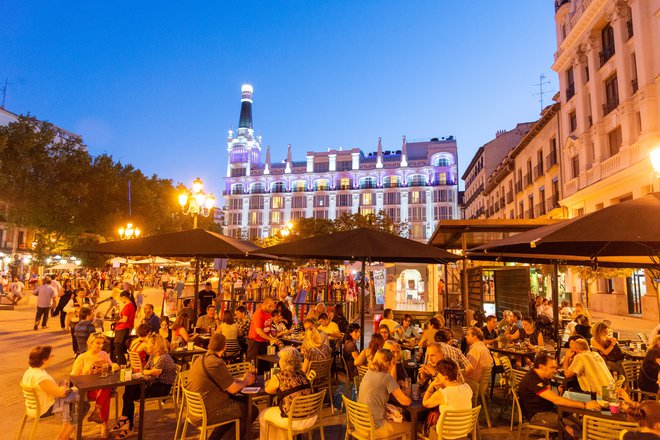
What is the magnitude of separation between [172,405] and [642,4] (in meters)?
23.2

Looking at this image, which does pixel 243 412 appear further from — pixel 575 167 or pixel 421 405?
pixel 575 167

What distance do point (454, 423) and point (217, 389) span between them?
2631 mm

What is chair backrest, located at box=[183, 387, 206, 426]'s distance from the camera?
489 centimetres

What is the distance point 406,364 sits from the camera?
7.14 m

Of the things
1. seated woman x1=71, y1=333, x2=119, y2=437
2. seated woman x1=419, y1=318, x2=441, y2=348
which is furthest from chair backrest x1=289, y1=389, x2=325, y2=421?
seated woman x1=419, y1=318, x2=441, y2=348

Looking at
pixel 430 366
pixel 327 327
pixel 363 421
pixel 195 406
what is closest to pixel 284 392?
pixel 363 421

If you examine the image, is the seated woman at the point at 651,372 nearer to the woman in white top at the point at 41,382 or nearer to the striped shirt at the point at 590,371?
the striped shirt at the point at 590,371

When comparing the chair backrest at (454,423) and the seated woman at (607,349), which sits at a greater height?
the seated woman at (607,349)

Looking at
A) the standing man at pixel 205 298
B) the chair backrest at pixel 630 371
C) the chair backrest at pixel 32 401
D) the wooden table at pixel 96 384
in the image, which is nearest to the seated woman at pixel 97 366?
the wooden table at pixel 96 384

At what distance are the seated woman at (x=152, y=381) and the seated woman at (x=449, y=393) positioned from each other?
145 inches

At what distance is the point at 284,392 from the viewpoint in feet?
16.1

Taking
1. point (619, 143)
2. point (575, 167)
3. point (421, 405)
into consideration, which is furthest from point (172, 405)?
point (575, 167)

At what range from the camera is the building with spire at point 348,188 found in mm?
79062

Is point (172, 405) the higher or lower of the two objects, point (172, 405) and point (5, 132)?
the lower
